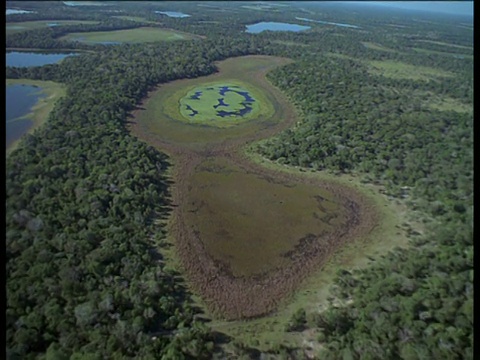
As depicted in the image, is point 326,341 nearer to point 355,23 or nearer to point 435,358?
point 435,358

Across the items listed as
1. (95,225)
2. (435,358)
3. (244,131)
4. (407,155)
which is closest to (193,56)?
(244,131)

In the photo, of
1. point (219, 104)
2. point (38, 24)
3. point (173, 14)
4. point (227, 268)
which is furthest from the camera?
point (173, 14)

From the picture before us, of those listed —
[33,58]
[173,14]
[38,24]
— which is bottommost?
[33,58]

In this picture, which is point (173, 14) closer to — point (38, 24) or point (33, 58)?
point (38, 24)

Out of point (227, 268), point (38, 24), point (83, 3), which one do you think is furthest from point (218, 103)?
point (83, 3)

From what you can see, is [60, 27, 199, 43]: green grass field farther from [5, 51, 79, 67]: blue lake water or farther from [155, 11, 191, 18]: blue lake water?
[5, 51, 79, 67]: blue lake water

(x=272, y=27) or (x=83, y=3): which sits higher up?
(x=83, y=3)

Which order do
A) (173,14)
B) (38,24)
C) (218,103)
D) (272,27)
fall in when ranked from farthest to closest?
(272,27), (173,14), (38,24), (218,103)
